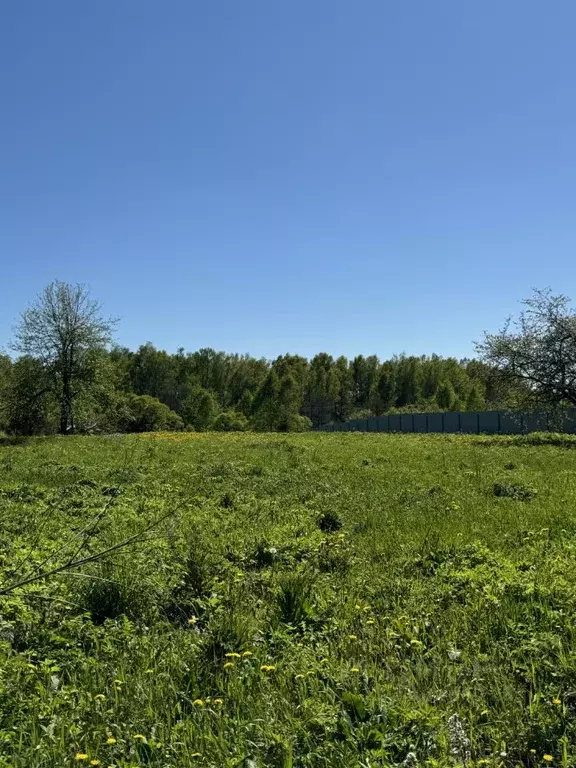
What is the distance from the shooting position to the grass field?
320cm

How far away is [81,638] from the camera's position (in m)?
4.67

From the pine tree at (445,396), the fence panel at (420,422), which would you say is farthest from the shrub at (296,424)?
the pine tree at (445,396)

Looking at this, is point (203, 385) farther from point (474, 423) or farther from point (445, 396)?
point (474, 423)

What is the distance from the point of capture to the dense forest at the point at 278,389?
240 ft

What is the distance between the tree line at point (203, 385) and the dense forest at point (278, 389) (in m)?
0.18

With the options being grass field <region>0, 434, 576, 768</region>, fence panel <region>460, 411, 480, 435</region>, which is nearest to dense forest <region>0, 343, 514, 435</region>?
fence panel <region>460, 411, 480, 435</region>

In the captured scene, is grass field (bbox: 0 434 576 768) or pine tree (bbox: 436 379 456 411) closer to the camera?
grass field (bbox: 0 434 576 768)

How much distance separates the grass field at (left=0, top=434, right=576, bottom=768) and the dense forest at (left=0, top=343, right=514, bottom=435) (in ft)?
178

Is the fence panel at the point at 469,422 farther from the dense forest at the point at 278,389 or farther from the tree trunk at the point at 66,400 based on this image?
the tree trunk at the point at 66,400

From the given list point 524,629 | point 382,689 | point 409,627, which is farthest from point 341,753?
point 524,629

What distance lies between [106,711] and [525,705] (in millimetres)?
2746

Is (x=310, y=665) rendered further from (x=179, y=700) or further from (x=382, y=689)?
(x=179, y=700)

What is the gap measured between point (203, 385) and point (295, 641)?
3988 inches

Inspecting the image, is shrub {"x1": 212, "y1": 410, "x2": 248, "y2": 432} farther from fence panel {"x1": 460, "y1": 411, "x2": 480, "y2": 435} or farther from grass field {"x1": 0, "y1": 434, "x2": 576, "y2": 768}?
grass field {"x1": 0, "y1": 434, "x2": 576, "y2": 768}
